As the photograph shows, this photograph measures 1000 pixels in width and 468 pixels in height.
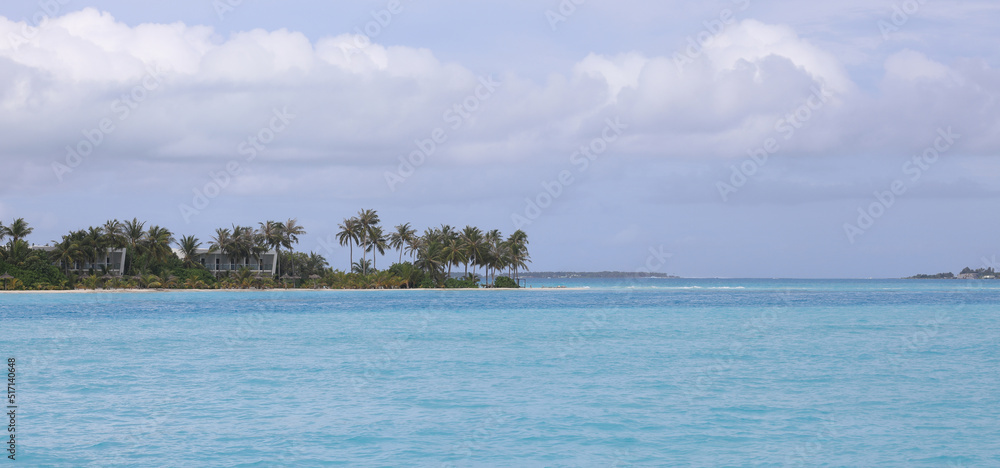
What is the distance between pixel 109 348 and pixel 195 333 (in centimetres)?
733

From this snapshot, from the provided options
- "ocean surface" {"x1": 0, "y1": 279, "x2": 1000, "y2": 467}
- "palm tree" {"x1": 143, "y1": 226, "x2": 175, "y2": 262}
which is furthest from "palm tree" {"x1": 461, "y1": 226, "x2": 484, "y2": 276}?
"ocean surface" {"x1": 0, "y1": 279, "x2": 1000, "y2": 467}

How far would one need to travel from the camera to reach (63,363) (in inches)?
1038

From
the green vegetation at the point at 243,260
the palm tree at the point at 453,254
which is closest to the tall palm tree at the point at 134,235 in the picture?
the green vegetation at the point at 243,260

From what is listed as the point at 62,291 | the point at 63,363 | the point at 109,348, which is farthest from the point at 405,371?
the point at 62,291

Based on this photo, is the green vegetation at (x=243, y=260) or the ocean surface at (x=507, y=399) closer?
the ocean surface at (x=507, y=399)

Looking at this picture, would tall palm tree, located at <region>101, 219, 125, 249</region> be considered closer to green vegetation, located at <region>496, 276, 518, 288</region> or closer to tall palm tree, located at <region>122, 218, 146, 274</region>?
tall palm tree, located at <region>122, 218, 146, 274</region>

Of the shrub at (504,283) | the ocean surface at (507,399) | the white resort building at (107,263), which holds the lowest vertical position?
the ocean surface at (507,399)

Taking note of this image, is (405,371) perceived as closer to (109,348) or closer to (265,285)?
(109,348)

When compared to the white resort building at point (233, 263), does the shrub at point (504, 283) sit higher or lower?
lower

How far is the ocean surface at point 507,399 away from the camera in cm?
1453

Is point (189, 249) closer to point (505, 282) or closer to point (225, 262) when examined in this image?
point (225, 262)

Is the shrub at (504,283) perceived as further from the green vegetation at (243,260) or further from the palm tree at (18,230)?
the palm tree at (18,230)

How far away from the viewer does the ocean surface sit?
1453 cm

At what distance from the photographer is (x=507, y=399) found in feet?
64.7
